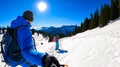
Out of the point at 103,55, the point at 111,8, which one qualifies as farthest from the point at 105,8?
the point at 103,55

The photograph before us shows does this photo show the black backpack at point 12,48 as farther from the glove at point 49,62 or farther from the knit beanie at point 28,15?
the glove at point 49,62

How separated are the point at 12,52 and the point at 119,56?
7.66 m

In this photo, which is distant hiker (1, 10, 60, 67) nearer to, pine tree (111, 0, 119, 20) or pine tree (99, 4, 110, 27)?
pine tree (99, 4, 110, 27)

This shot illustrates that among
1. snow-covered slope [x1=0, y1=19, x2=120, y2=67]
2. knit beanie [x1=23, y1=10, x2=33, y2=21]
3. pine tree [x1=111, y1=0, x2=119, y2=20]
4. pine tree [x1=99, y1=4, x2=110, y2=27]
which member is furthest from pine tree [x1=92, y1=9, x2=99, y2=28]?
knit beanie [x1=23, y1=10, x2=33, y2=21]

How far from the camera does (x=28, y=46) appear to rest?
215cm

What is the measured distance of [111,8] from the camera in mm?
81000

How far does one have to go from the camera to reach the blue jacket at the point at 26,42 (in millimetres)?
2041

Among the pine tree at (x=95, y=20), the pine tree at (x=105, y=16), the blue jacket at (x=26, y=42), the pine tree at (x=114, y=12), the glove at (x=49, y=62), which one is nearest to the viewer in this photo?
the glove at (x=49, y=62)

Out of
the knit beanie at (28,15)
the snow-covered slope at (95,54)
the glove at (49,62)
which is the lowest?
the snow-covered slope at (95,54)

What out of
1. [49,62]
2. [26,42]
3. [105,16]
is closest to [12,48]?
[26,42]

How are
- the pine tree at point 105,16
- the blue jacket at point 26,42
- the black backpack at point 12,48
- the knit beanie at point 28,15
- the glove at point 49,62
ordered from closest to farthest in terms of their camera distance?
1. the glove at point 49,62
2. the blue jacket at point 26,42
3. the black backpack at point 12,48
4. the knit beanie at point 28,15
5. the pine tree at point 105,16

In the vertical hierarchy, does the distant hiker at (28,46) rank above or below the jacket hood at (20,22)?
below

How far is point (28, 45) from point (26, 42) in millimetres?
46

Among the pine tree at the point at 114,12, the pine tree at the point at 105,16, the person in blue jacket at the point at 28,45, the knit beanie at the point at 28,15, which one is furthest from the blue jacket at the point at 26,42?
the pine tree at the point at 114,12
